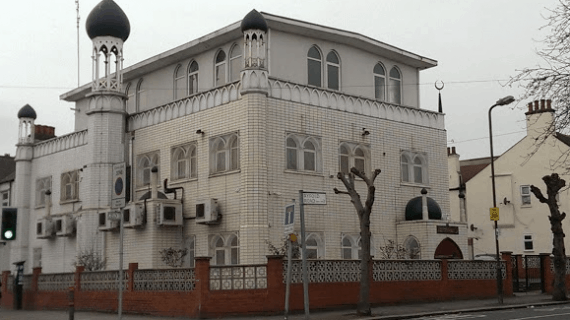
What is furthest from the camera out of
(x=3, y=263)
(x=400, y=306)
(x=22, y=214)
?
(x=3, y=263)

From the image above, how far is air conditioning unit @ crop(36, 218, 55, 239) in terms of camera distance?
34812 millimetres

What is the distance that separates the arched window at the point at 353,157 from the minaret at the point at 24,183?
16.7 m

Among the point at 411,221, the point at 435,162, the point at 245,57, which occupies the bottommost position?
the point at 411,221

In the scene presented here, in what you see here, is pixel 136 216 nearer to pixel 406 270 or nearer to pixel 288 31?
pixel 288 31

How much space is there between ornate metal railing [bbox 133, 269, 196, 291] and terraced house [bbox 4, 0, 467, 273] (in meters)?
3.81

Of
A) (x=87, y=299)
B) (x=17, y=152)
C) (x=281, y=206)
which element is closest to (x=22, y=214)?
(x=17, y=152)

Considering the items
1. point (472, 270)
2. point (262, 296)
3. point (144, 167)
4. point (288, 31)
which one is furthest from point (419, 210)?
point (144, 167)

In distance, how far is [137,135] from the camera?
32719mm

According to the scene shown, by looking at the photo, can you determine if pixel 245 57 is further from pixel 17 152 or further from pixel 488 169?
pixel 488 169

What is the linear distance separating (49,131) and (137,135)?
14.5 m

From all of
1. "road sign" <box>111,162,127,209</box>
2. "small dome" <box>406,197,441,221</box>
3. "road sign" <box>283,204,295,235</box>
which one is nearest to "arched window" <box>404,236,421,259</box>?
"small dome" <box>406,197,441,221</box>

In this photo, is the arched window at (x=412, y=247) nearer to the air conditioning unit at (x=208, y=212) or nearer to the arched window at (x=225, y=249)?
the arched window at (x=225, y=249)

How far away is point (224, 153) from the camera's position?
28781 mm

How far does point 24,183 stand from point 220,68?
42.8 ft
